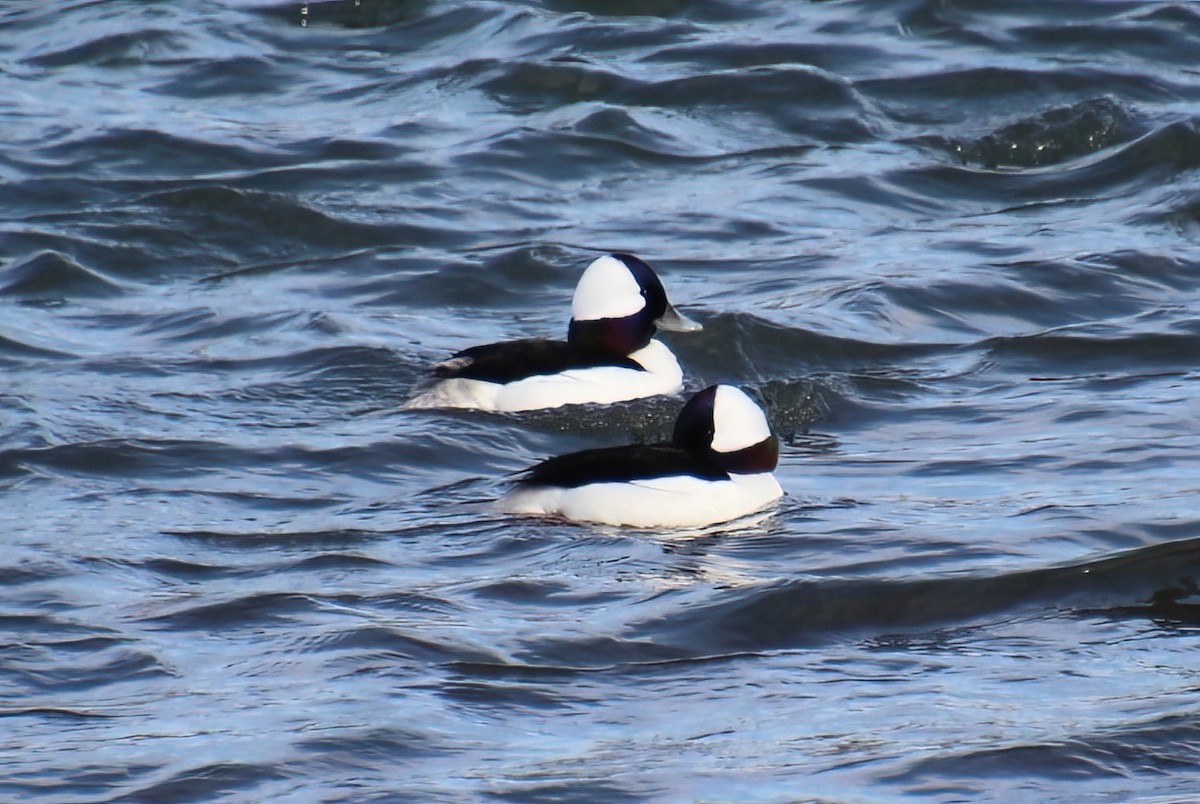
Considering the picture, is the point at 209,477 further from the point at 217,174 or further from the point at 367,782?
the point at 217,174

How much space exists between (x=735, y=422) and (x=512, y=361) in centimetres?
162

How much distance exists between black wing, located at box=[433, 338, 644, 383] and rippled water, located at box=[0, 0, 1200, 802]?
21cm

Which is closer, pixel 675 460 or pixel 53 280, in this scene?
pixel 675 460

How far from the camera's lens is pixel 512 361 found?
9.38 m

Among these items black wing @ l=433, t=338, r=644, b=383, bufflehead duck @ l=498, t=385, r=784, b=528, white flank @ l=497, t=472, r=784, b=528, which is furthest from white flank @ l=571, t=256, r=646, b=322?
white flank @ l=497, t=472, r=784, b=528

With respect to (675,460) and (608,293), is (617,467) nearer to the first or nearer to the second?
(675,460)

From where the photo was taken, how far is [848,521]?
7668mm

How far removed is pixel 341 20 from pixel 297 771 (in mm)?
13574

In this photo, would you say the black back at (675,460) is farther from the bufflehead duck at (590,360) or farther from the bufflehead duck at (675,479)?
the bufflehead duck at (590,360)

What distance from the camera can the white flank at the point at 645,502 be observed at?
25.0 feet

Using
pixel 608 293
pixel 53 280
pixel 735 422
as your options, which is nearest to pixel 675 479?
pixel 735 422

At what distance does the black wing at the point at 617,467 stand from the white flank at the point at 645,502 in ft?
0.08

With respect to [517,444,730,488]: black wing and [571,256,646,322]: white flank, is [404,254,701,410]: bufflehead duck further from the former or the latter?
[517,444,730,488]: black wing

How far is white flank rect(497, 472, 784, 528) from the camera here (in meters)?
7.62
